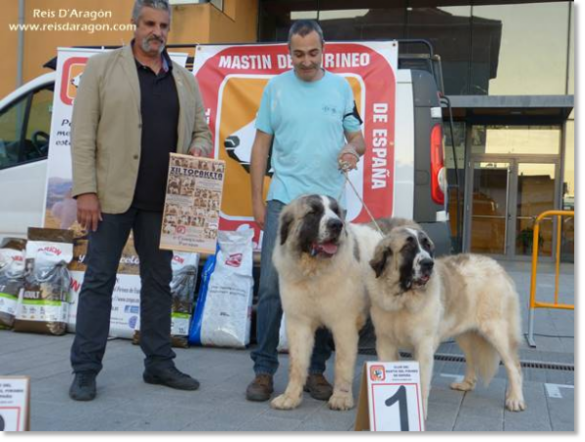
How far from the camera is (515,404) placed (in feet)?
15.3

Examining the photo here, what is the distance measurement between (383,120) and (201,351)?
289 centimetres

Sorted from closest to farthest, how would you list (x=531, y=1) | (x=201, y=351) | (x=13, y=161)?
(x=201, y=351) < (x=13, y=161) < (x=531, y=1)

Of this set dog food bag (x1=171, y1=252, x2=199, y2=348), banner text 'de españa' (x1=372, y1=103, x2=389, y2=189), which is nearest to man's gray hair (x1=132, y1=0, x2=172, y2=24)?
banner text 'de españa' (x1=372, y1=103, x2=389, y2=189)

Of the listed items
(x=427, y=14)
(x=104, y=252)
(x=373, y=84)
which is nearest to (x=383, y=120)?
(x=373, y=84)

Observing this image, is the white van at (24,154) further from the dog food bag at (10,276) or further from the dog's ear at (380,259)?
the dog's ear at (380,259)

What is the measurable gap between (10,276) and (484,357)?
492cm

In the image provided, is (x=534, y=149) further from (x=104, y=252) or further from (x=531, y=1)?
(x=104, y=252)

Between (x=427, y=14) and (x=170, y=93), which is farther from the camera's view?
(x=427, y=14)

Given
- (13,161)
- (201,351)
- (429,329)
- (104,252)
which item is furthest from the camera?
(13,161)

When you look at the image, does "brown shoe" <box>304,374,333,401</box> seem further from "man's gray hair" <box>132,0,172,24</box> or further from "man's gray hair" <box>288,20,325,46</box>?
"man's gray hair" <box>132,0,172,24</box>

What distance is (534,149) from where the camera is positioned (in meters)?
16.6

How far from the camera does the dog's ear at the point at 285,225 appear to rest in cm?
430

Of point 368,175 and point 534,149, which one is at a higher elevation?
point 534,149

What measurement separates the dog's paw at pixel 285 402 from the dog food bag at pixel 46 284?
127 inches
